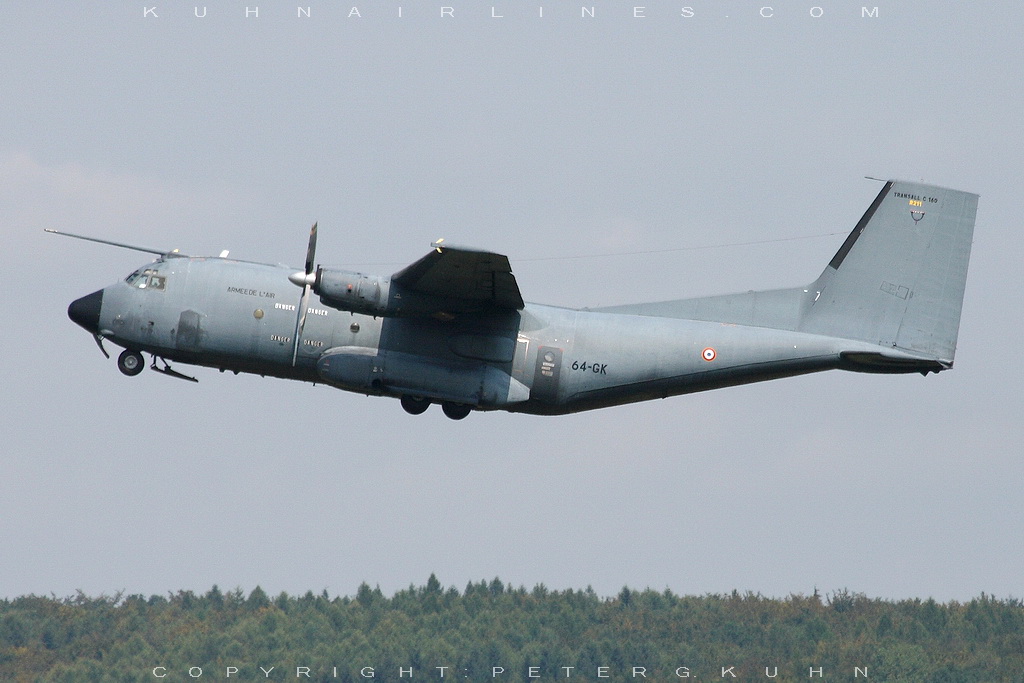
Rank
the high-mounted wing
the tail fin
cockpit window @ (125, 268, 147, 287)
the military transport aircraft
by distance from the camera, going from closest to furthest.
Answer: the high-mounted wing, the military transport aircraft, the tail fin, cockpit window @ (125, 268, 147, 287)

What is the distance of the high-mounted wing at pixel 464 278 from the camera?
87.4 ft

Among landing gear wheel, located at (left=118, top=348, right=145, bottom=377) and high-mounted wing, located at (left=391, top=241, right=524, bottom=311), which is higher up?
high-mounted wing, located at (left=391, top=241, right=524, bottom=311)

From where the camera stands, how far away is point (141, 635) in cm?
6544

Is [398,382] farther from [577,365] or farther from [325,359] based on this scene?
[577,365]

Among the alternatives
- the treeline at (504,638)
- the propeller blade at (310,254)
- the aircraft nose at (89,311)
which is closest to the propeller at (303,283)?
the propeller blade at (310,254)

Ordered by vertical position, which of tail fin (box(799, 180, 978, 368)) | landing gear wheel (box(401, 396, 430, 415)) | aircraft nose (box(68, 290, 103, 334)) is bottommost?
landing gear wheel (box(401, 396, 430, 415))

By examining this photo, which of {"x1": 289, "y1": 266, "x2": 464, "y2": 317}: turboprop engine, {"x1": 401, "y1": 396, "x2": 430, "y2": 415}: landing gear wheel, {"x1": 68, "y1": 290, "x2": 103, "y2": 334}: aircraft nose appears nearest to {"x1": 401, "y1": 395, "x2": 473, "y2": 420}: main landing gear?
{"x1": 401, "y1": 396, "x2": 430, "y2": 415}: landing gear wheel

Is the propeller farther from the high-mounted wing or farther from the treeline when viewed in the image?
the treeline

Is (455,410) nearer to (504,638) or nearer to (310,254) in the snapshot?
(310,254)

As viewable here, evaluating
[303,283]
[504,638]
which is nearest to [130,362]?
[303,283]

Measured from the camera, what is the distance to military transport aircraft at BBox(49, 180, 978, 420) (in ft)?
94.1

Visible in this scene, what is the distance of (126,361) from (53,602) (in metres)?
44.7

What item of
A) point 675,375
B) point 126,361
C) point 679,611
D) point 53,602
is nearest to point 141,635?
point 53,602

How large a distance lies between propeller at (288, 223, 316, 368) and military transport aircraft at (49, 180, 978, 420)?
4cm
